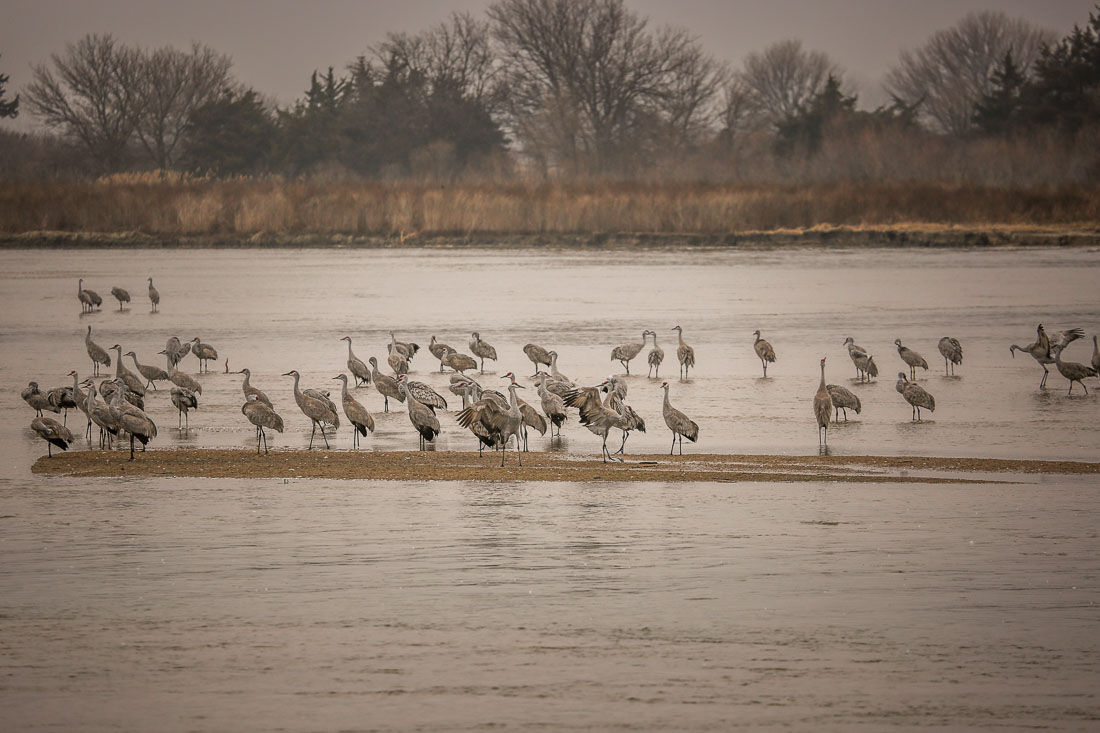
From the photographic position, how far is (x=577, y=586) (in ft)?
27.0

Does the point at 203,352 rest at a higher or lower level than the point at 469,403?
higher

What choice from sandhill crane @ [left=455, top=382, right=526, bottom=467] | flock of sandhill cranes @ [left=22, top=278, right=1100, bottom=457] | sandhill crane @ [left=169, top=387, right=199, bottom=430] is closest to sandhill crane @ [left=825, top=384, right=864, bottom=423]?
flock of sandhill cranes @ [left=22, top=278, right=1100, bottom=457]

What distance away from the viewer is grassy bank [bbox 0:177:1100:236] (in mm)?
40312

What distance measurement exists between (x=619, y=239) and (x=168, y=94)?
1437 inches

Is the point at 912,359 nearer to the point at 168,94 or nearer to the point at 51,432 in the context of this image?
the point at 51,432

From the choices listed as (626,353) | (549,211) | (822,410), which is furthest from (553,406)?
(549,211)

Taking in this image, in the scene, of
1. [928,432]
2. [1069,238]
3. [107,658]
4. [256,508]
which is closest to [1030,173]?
[1069,238]

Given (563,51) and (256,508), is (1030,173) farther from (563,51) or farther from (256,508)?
(256,508)

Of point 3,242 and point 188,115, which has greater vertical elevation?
point 188,115

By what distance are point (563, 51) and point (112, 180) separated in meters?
27.9

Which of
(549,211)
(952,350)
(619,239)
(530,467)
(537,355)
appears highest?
(549,211)

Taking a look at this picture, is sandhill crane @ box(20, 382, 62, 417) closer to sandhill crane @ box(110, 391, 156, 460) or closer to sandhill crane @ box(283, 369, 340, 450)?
sandhill crane @ box(110, 391, 156, 460)

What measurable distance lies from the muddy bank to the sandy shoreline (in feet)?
90.6

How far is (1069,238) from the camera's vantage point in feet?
124
